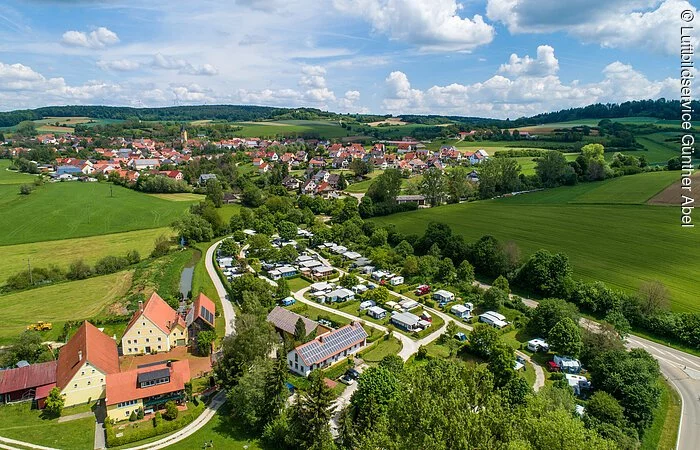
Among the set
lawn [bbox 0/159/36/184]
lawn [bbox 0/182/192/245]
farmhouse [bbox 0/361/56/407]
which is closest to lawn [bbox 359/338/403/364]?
farmhouse [bbox 0/361/56/407]

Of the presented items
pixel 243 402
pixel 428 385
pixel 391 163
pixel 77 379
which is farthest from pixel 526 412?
pixel 391 163

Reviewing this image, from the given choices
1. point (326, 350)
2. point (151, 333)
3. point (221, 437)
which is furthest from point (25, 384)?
point (326, 350)

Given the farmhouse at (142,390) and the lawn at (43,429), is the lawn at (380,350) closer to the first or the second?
the farmhouse at (142,390)

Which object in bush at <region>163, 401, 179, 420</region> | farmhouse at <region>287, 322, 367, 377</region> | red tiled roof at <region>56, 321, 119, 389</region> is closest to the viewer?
bush at <region>163, 401, 179, 420</region>

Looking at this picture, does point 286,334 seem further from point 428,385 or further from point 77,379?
point 428,385

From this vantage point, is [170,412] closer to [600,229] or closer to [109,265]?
[109,265]

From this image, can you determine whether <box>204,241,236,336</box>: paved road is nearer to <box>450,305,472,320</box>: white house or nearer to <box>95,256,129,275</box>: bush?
<box>95,256,129,275</box>: bush

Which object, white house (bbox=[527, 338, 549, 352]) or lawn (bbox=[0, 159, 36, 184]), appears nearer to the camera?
white house (bbox=[527, 338, 549, 352])
